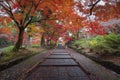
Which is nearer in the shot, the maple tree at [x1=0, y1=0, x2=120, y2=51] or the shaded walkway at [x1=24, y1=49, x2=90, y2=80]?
the shaded walkway at [x1=24, y1=49, x2=90, y2=80]

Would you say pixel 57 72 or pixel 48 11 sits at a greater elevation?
pixel 48 11

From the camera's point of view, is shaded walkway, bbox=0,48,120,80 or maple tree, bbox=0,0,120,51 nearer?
shaded walkway, bbox=0,48,120,80

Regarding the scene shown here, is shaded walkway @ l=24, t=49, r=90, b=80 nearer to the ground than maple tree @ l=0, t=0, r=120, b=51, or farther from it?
nearer to the ground

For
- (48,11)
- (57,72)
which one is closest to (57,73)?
(57,72)

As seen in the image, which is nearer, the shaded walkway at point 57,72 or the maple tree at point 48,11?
the shaded walkway at point 57,72

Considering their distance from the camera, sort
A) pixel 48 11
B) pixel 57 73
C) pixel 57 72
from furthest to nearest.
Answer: pixel 48 11 < pixel 57 72 < pixel 57 73

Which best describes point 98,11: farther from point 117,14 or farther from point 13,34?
point 13,34

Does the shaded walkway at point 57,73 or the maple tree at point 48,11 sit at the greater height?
the maple tree at point 48,11

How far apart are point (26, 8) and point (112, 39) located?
10.5 meters

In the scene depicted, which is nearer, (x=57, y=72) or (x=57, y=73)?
(x=57, y=73)

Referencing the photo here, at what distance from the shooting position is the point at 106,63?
39.3ft

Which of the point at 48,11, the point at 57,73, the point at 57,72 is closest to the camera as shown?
the point at 57,73

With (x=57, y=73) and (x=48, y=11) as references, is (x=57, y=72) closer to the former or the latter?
(x=57, y=73)

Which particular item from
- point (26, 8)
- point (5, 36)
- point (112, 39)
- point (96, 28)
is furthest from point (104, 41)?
point (5, 36)
